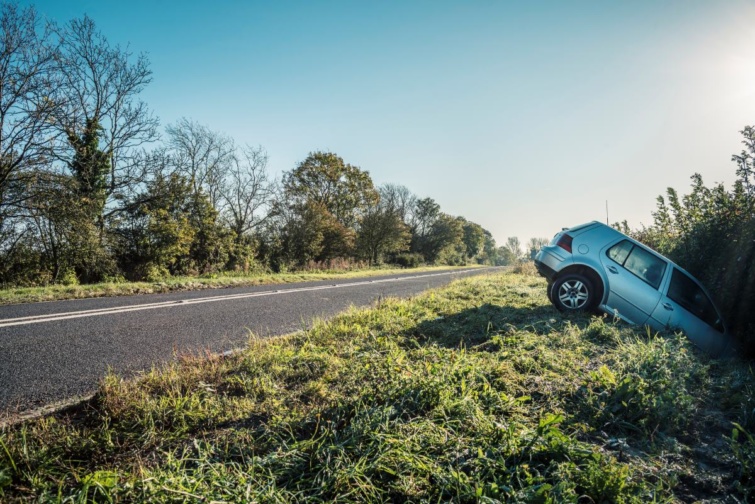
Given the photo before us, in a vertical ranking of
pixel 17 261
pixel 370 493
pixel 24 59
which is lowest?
pixel 370 493

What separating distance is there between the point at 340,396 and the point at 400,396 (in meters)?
0.50

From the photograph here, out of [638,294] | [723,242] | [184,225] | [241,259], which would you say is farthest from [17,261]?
[723,242]

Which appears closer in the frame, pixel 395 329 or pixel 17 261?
pixel 395 329

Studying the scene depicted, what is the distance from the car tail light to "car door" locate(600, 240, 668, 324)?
21.5 inches

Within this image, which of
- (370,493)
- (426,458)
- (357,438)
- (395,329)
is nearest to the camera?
(370,493)

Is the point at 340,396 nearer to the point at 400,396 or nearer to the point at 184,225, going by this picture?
the point at 400,396

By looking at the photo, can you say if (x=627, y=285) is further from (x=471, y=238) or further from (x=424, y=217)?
(x=471, y=238)

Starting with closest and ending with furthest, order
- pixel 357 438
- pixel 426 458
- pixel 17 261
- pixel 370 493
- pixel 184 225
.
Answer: pixel 370 493, pixel 426 458, pixel 357 438, pixel 17 261, pixel 184 225

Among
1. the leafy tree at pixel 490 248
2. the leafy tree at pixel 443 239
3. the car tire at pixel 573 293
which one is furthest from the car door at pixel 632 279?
the leafy tree at pixel 490 248

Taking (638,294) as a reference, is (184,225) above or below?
above

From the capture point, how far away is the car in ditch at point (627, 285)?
5168mm

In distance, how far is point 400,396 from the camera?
257 cm

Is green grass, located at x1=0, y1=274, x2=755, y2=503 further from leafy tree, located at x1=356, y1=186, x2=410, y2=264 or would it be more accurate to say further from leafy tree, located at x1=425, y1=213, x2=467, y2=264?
leafy tree, located at x1=425, y1=213, x2=467, y2=264

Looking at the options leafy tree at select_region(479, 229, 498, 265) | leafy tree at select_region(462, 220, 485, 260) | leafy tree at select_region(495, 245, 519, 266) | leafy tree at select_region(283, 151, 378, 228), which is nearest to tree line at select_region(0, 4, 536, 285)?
leafy tree at select_region(283, 151, 378, 228)
